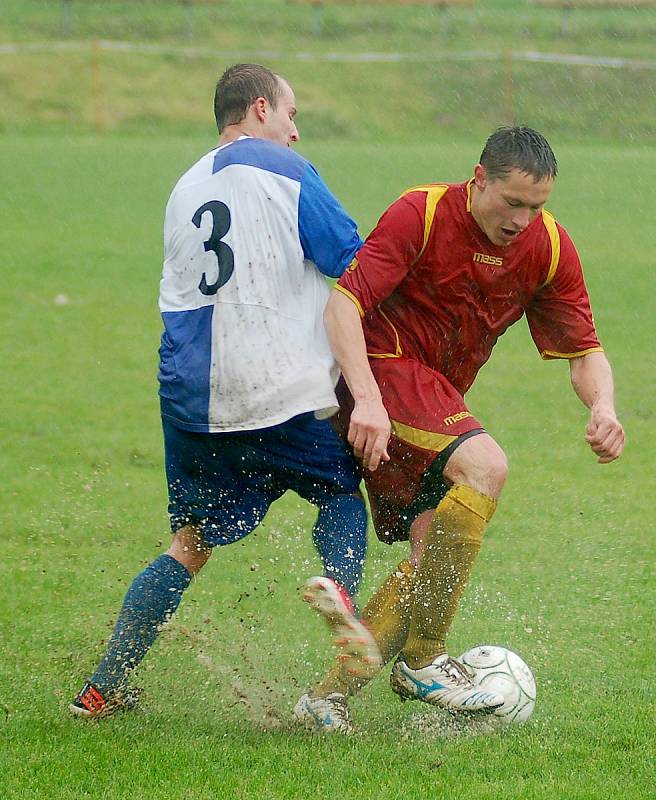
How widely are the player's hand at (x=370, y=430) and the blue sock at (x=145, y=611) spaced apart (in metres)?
0.86

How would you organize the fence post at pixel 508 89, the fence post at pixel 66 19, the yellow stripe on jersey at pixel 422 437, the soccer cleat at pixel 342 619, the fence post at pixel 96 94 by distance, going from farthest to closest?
the fence post at pixel 66 19 → the fence post at pixel 508 89 → the fence post at pixel 96 94 → the yellow stripe on jersey at pixel 422 437 → the soccer cleat at pixel 342 619

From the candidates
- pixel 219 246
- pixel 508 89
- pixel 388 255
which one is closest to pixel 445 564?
pixel 388 255

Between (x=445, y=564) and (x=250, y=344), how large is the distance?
901mm

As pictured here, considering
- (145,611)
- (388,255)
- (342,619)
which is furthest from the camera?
(145,611)

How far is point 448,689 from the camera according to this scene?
421 centimetres

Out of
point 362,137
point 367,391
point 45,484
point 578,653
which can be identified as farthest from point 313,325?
point 362,137

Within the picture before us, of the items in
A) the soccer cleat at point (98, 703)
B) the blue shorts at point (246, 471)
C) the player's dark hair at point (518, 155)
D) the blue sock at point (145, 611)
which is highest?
the player's dark hair at point (518, 155)

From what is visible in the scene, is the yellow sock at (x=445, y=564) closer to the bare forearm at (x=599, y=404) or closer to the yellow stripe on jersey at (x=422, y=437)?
the yellow stripe on jersey at (x=422, y=437)

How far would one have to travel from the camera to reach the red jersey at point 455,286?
165 inches

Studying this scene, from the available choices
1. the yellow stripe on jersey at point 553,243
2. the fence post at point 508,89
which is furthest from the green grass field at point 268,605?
the fence post at point 508,89

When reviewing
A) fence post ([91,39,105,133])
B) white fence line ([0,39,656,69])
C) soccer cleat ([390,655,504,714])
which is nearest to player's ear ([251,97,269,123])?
soccer cleat ([390,655,504,714])

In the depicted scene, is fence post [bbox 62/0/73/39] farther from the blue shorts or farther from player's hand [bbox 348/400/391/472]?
player's hand [bbox 348/400/391/472]

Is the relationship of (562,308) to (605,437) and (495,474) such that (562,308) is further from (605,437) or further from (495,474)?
(495,474)

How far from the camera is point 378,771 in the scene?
380 cm
